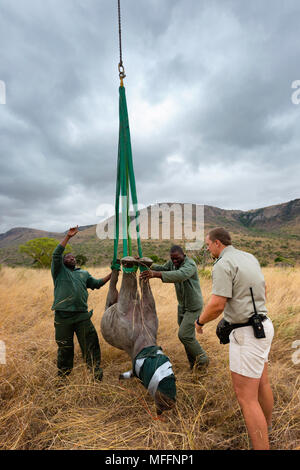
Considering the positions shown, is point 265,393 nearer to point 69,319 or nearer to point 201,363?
point 201,363

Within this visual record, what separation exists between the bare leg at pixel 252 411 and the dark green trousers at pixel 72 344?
2233mm

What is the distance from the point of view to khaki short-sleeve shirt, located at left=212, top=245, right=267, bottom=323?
229 cm

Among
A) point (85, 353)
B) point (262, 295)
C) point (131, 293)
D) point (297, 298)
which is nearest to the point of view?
point (262, 295)

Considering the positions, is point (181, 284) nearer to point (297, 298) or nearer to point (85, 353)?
point (85, 353)

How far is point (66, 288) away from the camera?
150 inches

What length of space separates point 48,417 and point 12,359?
993 mm

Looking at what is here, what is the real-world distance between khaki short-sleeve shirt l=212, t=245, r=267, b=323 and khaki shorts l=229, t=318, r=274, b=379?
13 centimetres

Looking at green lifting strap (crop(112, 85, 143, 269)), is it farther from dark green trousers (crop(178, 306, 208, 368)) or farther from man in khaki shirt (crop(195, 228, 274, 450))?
dark green trousers (crop(178, 306, 208, 368))

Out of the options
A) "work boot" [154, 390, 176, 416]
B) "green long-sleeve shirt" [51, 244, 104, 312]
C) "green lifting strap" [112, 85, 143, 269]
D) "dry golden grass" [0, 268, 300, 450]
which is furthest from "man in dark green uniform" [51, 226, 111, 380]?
"work boot" [154, 390, 176, 416]

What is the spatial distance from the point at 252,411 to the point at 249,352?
52 cm

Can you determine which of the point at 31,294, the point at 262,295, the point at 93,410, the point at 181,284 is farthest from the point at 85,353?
the point at 31,294

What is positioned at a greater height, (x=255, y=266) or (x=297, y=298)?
(x=255, y=266)

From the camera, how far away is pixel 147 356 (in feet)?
8.60

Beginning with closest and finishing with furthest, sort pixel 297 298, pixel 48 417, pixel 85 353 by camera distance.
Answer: pixel 48 417
pixel 85 353
pixel 297 298
